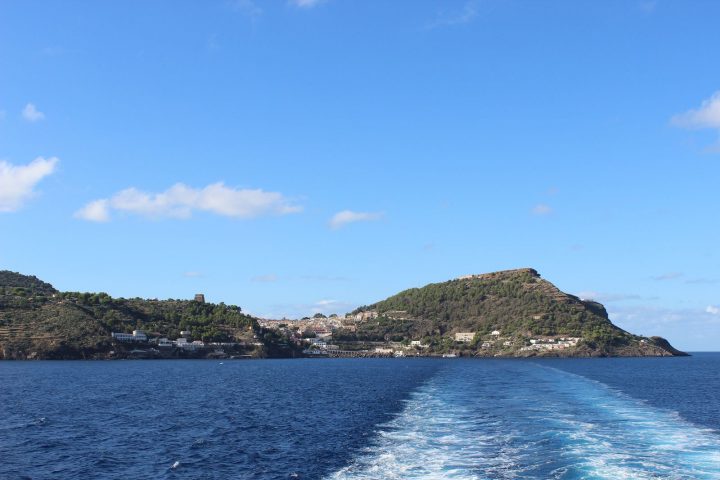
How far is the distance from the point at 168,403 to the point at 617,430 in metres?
54.7

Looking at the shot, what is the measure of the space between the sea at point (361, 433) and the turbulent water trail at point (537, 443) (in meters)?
0.13

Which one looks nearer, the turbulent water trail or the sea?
the turbulent water trail

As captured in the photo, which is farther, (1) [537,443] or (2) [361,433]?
(2) [361,433]

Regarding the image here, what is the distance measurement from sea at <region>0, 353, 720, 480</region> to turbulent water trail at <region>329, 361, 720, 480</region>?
0.13 m

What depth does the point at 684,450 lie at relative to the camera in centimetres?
4578

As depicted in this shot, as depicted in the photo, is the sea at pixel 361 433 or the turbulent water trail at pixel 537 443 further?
the sea at pixel 361 433

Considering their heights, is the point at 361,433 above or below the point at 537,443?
below

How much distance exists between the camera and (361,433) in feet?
185

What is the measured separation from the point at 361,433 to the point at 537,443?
1628cm

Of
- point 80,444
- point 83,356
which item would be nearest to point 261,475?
point 80,444

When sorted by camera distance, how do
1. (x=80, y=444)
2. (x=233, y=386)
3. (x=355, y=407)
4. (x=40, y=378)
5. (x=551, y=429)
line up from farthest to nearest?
(x=40, y=378)
(x=233, y=386)
(x=355, y=407)
(x=551, y=429)
(x=80, y=444)

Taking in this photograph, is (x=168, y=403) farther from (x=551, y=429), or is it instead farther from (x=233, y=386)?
(x=551, y=429)

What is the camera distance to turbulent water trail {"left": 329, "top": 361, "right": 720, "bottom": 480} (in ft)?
129

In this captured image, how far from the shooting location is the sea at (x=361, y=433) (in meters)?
41.0
